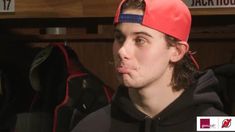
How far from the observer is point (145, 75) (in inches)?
41.9

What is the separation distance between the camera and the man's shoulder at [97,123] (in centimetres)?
115

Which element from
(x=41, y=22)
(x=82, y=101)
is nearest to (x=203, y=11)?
(x=82, y=101)

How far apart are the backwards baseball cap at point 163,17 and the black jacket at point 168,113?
11 centimetres

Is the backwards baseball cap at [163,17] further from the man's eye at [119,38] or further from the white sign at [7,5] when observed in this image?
the white sign at [7,5]

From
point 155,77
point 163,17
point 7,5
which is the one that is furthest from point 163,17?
point 7,5

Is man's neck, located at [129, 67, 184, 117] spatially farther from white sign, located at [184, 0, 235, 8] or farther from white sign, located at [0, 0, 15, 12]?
white sign, located at [0, 0, 15, 12]

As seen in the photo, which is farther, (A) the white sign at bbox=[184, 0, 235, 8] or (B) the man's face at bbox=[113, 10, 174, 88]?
(A) the white sign at bbox=[184, 0, 235, 8]

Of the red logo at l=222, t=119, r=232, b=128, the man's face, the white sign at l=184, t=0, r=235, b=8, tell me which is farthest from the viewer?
the white sign at l=184, t=0, r=235, b=8

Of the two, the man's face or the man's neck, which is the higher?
the man's face

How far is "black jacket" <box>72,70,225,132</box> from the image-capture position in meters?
1.12

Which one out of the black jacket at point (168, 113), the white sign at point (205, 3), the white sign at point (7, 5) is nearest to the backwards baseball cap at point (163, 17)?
the black jacket at point (168, 113)

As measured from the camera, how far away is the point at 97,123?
3.78ft

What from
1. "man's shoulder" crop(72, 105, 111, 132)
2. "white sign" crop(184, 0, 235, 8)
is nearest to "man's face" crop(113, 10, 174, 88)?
"man's shoulder" crop(72, 105, 111, 132)

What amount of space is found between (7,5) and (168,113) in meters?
0.52
